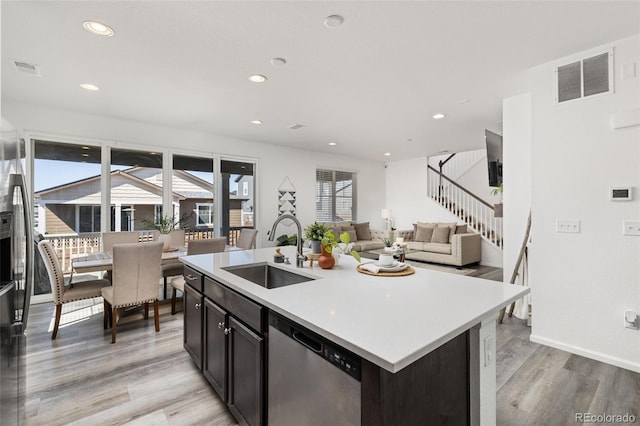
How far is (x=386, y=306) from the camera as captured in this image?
1237 mm

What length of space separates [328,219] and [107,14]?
6163mm

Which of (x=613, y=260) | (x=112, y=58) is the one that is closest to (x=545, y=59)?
(x=613, y=260)

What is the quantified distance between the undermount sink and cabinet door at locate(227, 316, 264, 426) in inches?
17.9

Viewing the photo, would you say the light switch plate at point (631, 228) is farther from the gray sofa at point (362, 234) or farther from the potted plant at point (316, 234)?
the gray sofa at point (362, 234)

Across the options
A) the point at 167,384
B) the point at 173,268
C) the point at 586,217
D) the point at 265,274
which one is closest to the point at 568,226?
the point at 586,217

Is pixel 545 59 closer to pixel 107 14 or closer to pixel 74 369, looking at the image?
pixel 107 14

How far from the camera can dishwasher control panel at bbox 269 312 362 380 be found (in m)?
0.95

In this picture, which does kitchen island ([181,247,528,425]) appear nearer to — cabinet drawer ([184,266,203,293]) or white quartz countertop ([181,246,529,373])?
white quartz countertop ([181,246,529,373])

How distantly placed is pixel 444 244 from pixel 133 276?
5813 millimetres

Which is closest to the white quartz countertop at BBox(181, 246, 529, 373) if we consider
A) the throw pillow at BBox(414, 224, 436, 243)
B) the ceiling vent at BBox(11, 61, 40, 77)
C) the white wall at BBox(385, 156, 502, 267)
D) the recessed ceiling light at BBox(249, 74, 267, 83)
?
the recessed ceiling light at BBox(249, 74, 267, 83)

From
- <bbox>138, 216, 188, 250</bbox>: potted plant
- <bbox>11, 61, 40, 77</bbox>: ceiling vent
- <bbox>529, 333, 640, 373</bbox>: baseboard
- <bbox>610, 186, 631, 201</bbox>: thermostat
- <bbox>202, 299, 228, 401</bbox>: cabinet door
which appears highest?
<bbox>11, 61, 40, 77</bbox>: ceiling vent

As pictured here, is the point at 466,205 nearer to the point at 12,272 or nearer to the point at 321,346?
the point at 321,346

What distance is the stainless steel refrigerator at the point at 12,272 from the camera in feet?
3.99

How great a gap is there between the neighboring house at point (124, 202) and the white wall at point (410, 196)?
5123 millimetres
